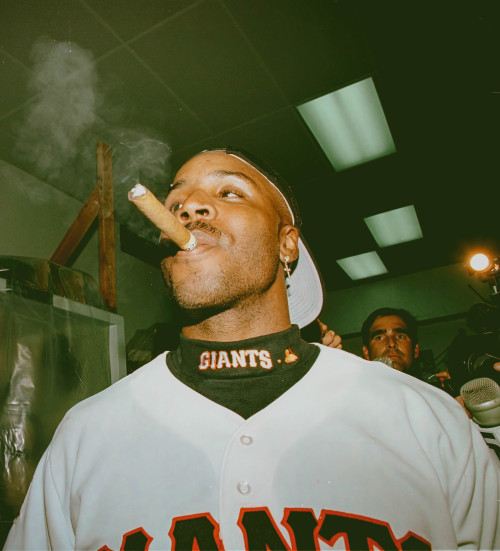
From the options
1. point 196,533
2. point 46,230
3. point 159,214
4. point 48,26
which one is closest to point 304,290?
point 159,214

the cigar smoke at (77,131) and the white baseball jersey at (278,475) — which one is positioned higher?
the cigar smoke at (77,131)

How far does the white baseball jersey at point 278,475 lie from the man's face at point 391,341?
289cm

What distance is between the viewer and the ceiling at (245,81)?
283cm

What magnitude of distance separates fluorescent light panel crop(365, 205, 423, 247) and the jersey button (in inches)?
226

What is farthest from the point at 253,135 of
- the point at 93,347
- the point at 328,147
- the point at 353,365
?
the point at 353,365

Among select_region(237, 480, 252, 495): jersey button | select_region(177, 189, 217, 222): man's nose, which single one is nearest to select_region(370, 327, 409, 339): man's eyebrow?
select_region(177, 189, 217, 222): man's nose

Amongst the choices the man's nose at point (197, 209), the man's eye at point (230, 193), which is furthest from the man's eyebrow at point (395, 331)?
the man's nose at point (197, 209)

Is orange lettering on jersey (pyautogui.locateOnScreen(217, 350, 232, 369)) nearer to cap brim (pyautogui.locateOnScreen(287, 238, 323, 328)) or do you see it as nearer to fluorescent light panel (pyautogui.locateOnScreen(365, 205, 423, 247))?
cap brim (pyautogui.locateOnScreen(287, 238, 323, 328))

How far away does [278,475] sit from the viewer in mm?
1053

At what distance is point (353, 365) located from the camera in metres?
1.36

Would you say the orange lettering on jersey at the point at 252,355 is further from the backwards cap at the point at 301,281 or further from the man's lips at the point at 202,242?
the backwards cap at the point at 301,281

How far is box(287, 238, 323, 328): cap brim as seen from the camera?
6.48 feet

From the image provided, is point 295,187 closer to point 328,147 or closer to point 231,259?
point 328,147

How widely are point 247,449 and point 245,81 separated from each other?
10.9ft
